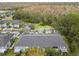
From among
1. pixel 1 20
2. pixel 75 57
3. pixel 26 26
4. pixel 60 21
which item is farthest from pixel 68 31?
pixel 1 20

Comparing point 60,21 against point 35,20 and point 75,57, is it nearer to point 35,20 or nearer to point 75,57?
point 35,20

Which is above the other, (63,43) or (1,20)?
(1,20)

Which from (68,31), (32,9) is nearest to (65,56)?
(68,31)

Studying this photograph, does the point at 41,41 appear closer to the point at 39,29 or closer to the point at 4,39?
the point at 39,29

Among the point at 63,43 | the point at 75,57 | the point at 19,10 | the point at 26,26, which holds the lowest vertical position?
the point at 75,57

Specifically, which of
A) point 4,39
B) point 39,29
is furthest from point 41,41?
point 4,39
